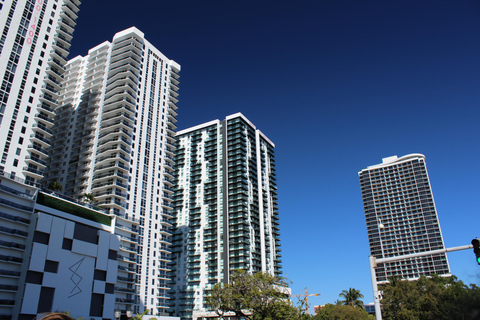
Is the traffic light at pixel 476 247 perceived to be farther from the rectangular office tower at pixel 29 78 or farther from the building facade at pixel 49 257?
the rectangular office tower at pixel 29 78

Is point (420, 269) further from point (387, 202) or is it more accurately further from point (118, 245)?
point (118, 245)

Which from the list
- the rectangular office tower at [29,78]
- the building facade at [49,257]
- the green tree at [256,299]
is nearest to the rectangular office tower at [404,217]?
the green tree at [256,299]

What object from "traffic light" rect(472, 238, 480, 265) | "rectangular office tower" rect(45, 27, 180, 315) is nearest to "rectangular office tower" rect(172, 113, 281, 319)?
"rectangular office tower" rect(45, 27, 180, 315)

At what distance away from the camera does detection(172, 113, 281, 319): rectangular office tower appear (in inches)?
5241

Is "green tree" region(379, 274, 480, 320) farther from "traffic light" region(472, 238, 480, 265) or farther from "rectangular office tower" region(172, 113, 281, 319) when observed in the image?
"traffic light" region(472, 238, 480, 265)

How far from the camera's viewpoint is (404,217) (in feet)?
603

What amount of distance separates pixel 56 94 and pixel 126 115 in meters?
25.0

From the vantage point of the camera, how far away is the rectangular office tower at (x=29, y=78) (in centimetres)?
7162

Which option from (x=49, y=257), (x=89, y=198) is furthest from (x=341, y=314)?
(x=89, y=198)

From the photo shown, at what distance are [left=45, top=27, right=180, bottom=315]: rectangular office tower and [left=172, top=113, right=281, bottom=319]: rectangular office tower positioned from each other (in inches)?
1180


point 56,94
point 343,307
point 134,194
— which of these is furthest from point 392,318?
point 56,94

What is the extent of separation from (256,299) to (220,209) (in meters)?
71.8

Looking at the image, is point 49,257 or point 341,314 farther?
point 341,314

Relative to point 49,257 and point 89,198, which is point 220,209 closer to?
point 89,198
